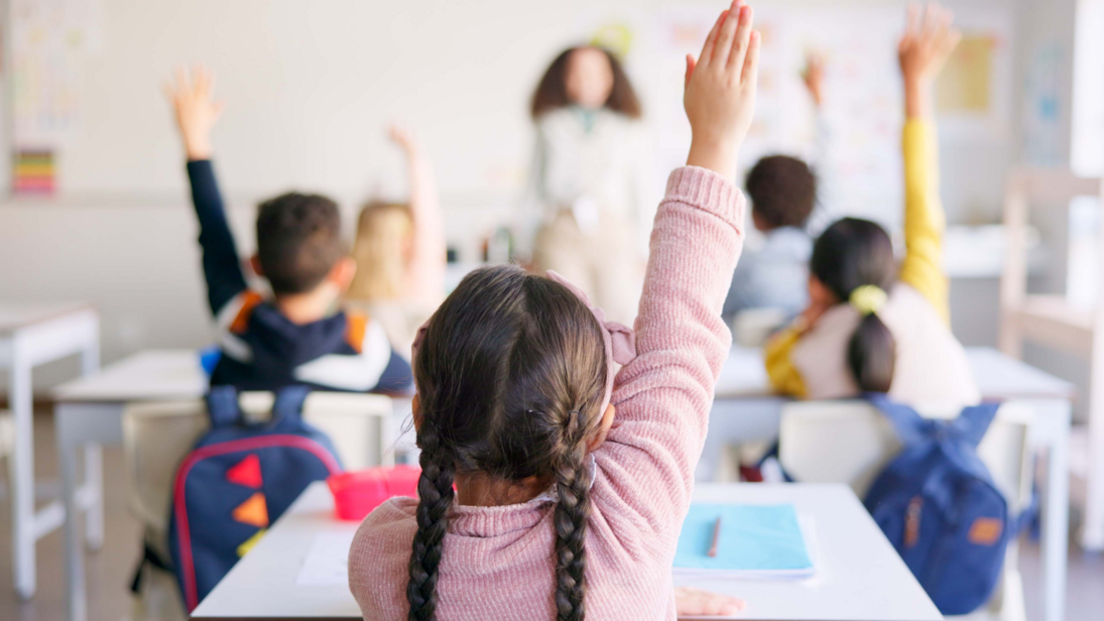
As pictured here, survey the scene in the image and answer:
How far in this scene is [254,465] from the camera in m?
1.51

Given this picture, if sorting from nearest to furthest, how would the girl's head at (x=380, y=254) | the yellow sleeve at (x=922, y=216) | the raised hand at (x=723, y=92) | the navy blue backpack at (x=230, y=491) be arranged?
the raised hand at (x=723, y=92) < the navy blue backpack at (x=230, y=491) < the yellow sleeve at (x=922, y=216) < the girl's head at (x=380, y=254)

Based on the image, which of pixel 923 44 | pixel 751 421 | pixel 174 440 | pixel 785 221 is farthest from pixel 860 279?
pixel 174 440

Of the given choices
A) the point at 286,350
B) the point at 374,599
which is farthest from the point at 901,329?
the point at 374,599

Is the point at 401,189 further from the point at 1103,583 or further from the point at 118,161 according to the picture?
the point at 1103,583

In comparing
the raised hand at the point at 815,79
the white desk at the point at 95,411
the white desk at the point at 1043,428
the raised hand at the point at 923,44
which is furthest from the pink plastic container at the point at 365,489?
Result: the raised hand at the point at 815,79

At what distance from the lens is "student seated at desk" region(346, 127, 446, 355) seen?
2803 millimetres

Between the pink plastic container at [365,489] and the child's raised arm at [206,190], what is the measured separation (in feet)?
2.64

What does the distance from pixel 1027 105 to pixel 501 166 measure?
2.57 m

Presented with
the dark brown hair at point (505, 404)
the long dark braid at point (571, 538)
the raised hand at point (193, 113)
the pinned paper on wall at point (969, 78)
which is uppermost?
the pinned paper on wall at point (969, 78)

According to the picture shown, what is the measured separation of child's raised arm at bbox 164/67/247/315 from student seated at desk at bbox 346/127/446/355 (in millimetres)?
802

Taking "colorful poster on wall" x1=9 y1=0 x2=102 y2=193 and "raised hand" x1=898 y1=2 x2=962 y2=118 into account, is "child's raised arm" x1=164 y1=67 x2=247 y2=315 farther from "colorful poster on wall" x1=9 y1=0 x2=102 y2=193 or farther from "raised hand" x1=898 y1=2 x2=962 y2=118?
"colorful poster on wall" x1=9 y1=0 x2=102 y2=193

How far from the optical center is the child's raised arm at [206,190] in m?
1.86

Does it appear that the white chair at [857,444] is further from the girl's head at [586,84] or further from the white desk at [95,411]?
the girl's head at [586,84]

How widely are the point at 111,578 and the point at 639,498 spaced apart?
239 cm
